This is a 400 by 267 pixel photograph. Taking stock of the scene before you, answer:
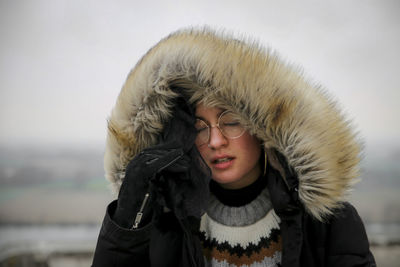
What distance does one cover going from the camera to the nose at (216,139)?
71 centimetres

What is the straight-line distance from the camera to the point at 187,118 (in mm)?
728

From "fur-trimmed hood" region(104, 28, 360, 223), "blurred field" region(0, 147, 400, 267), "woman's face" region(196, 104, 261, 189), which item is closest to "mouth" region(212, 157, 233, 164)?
"woman's face" region(196, 104, 261, 189)

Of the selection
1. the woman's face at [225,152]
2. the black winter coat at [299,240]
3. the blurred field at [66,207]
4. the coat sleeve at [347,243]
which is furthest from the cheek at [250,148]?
the blurred field at [66,207]

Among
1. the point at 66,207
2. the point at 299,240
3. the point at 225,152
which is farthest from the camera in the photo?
the point at 66,207

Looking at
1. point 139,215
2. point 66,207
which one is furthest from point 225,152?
point 66,207

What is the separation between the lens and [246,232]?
29.1 inches

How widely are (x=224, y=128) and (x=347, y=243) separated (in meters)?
0.39

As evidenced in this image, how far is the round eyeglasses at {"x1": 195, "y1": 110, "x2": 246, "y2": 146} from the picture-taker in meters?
0.71

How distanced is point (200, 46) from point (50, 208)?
1.80m

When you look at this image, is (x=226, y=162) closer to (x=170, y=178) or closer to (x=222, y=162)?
(x=222, y=162)

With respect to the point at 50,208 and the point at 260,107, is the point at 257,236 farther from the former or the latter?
the point at 50,208

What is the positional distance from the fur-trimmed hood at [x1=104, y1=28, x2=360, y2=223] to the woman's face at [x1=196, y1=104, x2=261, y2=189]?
0.05 metres

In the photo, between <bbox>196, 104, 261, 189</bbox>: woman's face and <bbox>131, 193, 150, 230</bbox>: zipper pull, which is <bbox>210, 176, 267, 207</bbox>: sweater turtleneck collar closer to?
<bbox>196, 104, 261, 189</bbox>: woman's face

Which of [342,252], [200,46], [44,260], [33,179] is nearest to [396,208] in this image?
[342,252]
